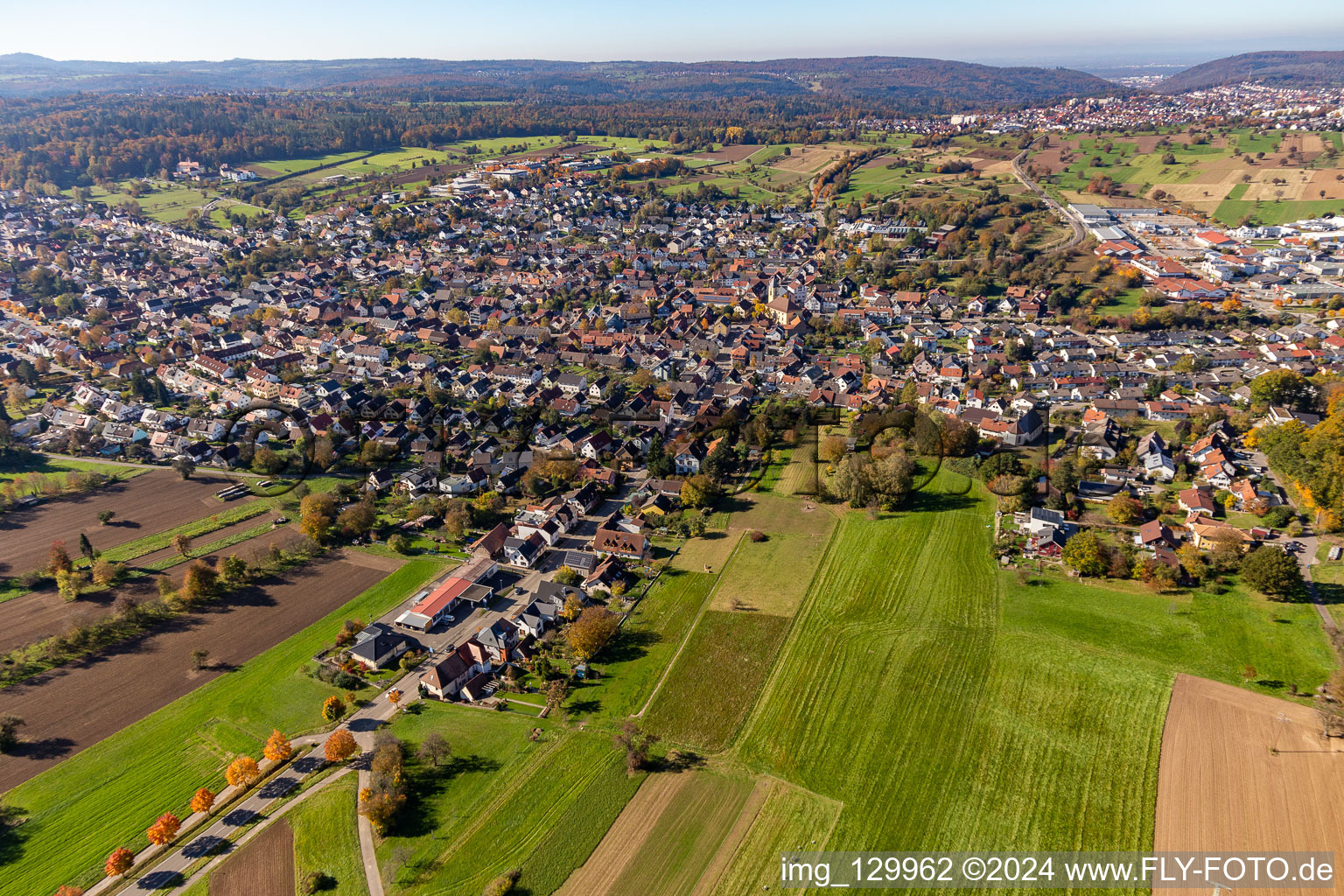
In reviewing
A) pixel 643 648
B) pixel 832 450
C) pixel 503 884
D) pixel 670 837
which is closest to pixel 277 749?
pixel 503 884

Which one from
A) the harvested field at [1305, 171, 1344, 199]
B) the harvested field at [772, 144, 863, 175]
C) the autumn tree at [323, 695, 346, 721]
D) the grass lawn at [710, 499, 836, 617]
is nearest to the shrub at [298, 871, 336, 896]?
the autumn tree at [323, 695, 346, 721]

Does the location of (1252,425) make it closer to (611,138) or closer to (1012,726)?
(1012,726)

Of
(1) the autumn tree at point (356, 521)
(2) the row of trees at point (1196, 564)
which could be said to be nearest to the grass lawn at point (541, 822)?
(1) the autumn tree at point (356, 521)

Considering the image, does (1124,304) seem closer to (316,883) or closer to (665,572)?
(665,572)

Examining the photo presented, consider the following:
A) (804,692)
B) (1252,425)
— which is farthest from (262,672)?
(1252,425)

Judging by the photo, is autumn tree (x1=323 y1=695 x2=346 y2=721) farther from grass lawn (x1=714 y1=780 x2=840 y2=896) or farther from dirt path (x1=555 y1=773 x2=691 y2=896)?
grass lawn (x1=714 y1=780 x2=840 y2=896)

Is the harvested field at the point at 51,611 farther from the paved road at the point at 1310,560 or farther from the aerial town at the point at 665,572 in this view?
the paved road at the point at 1310,560
